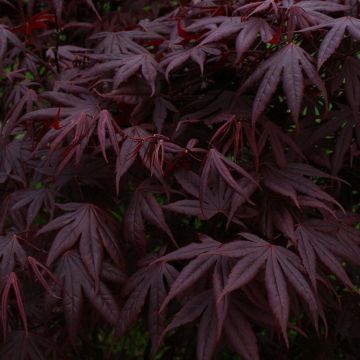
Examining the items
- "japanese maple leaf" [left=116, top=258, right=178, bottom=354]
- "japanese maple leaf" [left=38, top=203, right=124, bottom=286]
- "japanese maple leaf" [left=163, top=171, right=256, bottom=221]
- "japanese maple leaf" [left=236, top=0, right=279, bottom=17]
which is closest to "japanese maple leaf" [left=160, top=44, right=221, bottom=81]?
"japanese maple leaf" [left=236, top=0, right=279, bottom=17]

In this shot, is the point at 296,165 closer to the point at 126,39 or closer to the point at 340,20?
the point at 340,20

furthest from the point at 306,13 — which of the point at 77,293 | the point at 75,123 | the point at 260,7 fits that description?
the point at 77,293

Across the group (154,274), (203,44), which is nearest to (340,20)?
(203,44)

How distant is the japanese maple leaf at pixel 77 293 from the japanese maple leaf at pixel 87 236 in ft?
0.10

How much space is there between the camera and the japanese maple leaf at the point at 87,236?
1.68 m

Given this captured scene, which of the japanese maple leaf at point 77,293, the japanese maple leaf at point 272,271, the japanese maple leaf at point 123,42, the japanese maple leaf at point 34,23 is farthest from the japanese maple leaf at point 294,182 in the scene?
the japanese maple leaf at point 34,23

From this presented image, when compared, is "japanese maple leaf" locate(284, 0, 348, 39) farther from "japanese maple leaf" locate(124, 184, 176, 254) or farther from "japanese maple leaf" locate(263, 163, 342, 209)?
"japanese maple leaf" locate(124, 184, 176, 254)

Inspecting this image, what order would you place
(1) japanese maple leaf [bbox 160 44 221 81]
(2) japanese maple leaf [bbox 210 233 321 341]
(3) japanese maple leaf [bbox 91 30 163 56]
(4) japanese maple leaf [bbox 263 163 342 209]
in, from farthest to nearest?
(3) japanese maple leaf [bbox 91 30 163 56]
(1) japanese maple leaf [bbox 160 44 221 81]
(4) japanese maple leaf [bbox 263 163 342 209]
(2) japanese maple leaf [bbox 210 233 321 341]

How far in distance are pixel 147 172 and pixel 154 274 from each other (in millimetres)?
353

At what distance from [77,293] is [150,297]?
0.19 meters

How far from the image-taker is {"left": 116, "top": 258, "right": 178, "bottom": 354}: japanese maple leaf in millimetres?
1685

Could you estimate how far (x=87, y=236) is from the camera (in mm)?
1720

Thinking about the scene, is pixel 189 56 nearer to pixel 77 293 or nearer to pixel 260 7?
pixel 260 7

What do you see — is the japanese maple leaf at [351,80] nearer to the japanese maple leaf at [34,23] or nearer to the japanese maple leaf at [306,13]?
the japanese maple leaf at [306,13]
